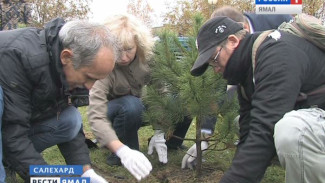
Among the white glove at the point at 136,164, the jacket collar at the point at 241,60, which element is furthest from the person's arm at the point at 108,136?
the jacket collar at the point at 241,60

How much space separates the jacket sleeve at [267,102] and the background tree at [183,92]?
1.54 ft

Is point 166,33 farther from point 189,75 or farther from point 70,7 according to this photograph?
point 70,7

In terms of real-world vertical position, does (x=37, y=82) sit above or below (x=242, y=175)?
above

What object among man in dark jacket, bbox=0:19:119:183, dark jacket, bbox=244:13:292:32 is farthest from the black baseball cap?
dark jacket, bbox=244:13:292:32

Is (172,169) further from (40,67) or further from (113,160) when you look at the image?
(40,67)

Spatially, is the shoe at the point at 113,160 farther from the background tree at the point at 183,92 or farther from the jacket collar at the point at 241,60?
the jacket collar at the point at 241,60

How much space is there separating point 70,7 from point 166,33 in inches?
373

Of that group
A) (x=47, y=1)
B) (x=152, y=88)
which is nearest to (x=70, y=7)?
(x=47, y=1)

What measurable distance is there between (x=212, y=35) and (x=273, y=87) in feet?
1.25

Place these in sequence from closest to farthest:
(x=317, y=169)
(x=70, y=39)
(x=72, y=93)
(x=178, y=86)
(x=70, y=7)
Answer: (x=317, y=169), (x=70, y=39), (x=72, y=93), (x=178, y=86), (x=70, y=7)

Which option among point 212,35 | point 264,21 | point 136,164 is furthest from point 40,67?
point 264,21

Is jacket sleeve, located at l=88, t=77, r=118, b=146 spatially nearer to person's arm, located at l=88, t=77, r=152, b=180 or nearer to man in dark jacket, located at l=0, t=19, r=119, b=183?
person's arm, located at l=88, t=77, r=152, b=180

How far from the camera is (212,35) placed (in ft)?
5.74

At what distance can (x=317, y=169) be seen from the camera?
4.92 ft
